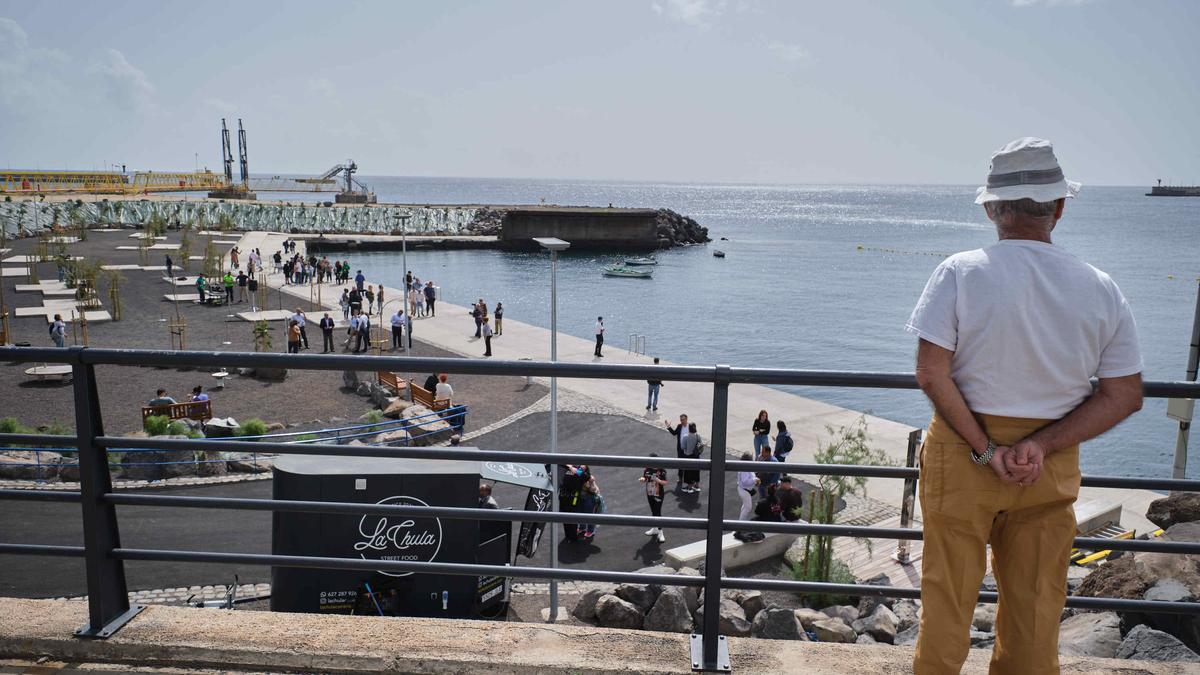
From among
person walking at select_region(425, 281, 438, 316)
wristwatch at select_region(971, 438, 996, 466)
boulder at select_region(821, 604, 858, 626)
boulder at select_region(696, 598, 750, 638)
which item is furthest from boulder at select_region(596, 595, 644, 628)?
person walking at select_region(425, 281, 438, 316)

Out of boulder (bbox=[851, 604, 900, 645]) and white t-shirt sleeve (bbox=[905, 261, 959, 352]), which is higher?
white t-shirt sleeve (bbox=[905, 261, 959, 352])

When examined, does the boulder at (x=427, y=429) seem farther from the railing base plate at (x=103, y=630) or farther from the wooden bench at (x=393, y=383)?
the railing base plate at (x=103, y=630)

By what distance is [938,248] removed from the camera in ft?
451

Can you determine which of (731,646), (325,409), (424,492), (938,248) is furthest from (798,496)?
(938,248)

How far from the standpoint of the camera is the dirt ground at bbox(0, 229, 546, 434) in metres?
25.9

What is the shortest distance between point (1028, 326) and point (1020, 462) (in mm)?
388

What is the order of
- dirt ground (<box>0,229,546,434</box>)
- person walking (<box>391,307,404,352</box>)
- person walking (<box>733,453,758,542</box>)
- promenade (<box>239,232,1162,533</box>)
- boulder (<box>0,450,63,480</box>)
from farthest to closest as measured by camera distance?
person walking (<box>391,307,404,352</box>), dirt ground (<box>0,229,546,434</box>), promenade (<box>239,232,1162,533</box>), boulder (<box>0,450,63,480</box>), person walking (<box>733,453,758,542</box>)

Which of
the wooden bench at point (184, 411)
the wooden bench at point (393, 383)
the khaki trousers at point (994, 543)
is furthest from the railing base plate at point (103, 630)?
the wooden bench at point (393, 383)

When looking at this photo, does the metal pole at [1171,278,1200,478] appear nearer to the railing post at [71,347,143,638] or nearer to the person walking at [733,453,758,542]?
the person walking at [733,453,758,542]

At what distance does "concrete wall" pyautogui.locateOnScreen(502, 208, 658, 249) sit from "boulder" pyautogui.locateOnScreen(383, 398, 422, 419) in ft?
294

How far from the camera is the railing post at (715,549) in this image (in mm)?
3201

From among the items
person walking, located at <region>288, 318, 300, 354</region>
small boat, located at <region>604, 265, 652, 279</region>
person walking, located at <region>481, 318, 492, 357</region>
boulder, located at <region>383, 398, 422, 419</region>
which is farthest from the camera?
small boat, located at <region>604, 265, 652, 279</region>

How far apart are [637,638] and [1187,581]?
16.0ft

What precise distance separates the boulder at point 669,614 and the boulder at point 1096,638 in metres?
5.48
